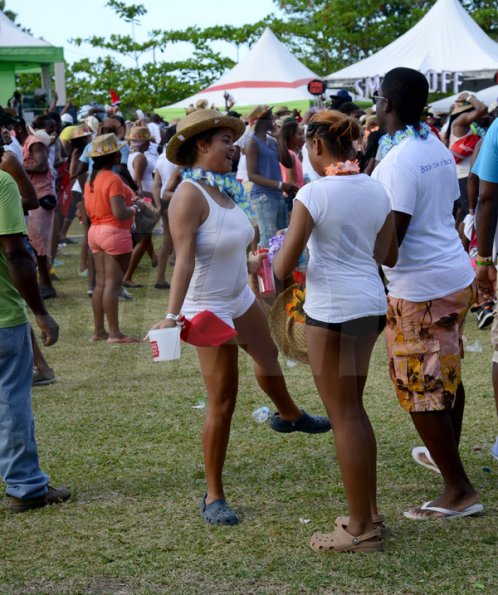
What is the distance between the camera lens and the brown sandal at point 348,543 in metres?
3.87

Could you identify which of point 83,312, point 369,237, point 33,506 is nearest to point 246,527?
point 33,506

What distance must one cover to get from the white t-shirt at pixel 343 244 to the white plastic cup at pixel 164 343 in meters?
0.59

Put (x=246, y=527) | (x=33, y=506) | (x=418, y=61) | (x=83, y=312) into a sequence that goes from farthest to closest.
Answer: (x=418, y=61) < (x=83, y=312) < (x=33, y=506) < (x=246, y=527)

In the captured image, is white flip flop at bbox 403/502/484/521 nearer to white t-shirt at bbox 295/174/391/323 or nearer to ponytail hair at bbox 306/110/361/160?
white t-shirt at bbox 295/174/391/323

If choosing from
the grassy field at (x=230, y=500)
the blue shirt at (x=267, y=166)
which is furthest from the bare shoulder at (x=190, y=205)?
the blue shirt at (x=267, y=166)

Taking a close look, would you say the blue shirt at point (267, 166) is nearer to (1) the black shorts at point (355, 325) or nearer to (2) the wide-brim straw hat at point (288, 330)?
(2) the wide-brim straw hat at point (288, 330)

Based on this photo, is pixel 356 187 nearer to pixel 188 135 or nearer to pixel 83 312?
pixel 188 135

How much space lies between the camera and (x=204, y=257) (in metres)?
4.26

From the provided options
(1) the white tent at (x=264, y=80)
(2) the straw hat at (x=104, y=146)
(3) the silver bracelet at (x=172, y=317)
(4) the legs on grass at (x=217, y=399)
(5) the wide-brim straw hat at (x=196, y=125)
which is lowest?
(4) the legs on grass at (x=217, y=399)

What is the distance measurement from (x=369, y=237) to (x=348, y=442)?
0.87 m

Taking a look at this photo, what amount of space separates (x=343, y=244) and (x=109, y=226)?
520cm

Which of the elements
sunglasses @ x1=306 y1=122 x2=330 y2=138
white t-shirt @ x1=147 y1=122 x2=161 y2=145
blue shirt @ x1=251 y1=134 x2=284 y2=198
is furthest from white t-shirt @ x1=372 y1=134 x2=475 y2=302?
white t-shirt @ x1=147 y1=122 x2=161 y2=145

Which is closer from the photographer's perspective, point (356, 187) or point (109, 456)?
point (356, 187)

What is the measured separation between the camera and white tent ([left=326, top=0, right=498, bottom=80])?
20375 millimetres
